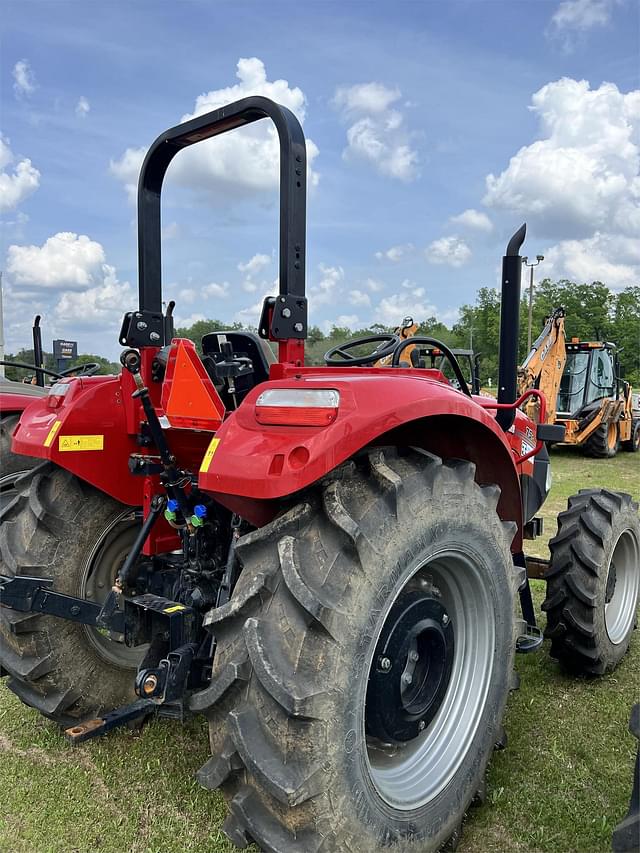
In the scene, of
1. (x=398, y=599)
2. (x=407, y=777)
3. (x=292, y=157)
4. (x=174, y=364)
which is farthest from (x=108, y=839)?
(x=292, y=157)

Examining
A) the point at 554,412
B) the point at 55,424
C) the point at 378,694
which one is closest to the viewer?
the point at 378,694

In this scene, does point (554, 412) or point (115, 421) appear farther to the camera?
point (554, 412)

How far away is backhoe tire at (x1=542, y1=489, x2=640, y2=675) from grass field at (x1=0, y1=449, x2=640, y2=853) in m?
0.20

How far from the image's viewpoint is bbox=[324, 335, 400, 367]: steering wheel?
296 centimetres

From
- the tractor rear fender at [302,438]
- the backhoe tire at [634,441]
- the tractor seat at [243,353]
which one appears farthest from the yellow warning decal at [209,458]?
the backhoe tire at [634,441]

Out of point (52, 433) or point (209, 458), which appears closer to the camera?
point (209, 458)

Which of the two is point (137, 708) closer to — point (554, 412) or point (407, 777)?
point (407, 777)

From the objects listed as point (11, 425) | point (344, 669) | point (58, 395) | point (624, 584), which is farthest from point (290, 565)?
point (11, 425)

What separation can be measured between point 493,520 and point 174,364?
1.24 meters

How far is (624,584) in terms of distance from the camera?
373 centimetres

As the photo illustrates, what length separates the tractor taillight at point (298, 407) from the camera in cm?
184

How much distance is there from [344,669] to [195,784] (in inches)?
47.7

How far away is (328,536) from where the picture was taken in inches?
71.8

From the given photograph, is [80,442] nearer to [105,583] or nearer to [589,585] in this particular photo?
[105,583]
